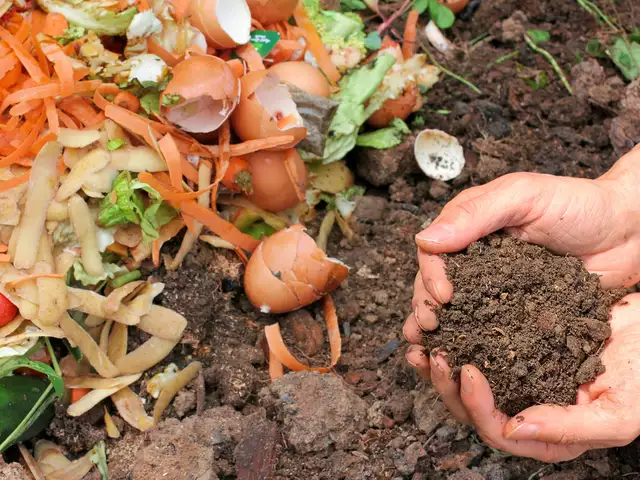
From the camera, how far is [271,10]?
235 cm

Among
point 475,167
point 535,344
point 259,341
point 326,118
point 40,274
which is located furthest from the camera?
point 475,167

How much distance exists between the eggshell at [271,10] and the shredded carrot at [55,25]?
1.94 ft

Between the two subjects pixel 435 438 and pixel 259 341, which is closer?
pixel 435 438

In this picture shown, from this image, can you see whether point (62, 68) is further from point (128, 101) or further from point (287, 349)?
point (287, 349)

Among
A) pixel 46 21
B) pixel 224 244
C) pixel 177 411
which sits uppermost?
pixel 46 21

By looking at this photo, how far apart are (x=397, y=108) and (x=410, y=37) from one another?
411 mm

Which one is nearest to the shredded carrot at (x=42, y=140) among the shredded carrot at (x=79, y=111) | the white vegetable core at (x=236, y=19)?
the shredded carrot at (x=79, y=111)

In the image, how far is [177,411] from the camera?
6.46 feet

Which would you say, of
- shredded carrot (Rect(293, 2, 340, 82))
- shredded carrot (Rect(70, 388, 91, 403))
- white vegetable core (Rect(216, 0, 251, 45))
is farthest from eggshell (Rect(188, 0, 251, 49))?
shredded carrot (Rect(70, 388, 91, 403))

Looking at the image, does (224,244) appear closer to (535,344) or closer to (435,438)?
(435,438)

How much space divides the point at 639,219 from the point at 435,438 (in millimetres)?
868

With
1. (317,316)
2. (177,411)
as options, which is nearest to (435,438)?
(317,316)

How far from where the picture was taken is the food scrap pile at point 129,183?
6.39ft

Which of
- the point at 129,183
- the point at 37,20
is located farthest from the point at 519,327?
the point at 37,20
